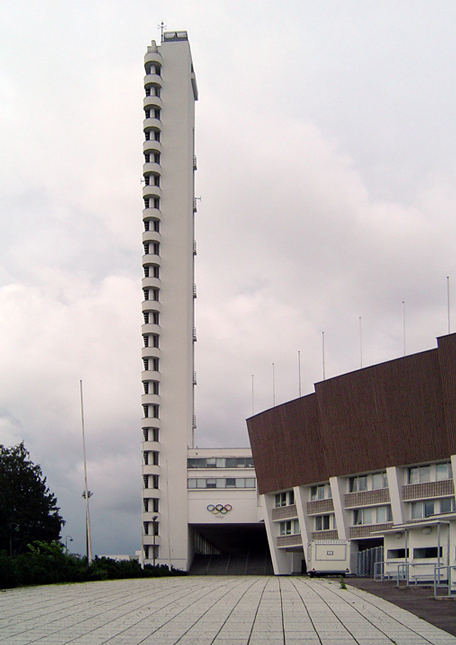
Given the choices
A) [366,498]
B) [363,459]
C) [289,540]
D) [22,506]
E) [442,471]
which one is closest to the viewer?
[442,471]

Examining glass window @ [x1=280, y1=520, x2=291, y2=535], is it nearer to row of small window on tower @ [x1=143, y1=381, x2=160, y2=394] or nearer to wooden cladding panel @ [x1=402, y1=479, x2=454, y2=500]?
wooden cladding panel @ [x1=402, y1=479, x2=454, y2=500]

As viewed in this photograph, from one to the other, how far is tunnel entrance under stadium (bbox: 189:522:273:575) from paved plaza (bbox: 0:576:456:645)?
79.4 meters

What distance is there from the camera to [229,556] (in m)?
125

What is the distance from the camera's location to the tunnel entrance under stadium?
373ft

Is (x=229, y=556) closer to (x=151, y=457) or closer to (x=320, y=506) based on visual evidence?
(x=151, y=457)

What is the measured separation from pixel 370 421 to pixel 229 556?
57711 millimetres

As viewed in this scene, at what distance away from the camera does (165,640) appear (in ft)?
66.2

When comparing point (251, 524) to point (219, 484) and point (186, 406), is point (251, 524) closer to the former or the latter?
point (219, 484)

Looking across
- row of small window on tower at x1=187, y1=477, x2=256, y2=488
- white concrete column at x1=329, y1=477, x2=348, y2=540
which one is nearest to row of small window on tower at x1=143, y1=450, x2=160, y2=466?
row of small window on tower at x1=187, y1=477, x2=256, y2=488

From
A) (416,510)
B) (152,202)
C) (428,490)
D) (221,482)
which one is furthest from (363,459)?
(152,202)

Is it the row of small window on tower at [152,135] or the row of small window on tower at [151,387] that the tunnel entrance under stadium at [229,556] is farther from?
the row of small window on tower at [152,135]

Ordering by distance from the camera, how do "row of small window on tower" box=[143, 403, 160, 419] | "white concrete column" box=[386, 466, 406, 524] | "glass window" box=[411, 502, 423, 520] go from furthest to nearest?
"row of small window on tower" box=[143, 403, 160, 419] < "white concrete column" box=[386, 466, 406, 524] < "glass window" box=[411, 502, 423, 520]

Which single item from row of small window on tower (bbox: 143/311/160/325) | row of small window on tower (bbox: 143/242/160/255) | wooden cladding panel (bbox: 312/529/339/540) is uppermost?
row of small window on tower (bbox: 143/242/160/255)

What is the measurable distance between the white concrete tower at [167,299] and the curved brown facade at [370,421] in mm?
23930
